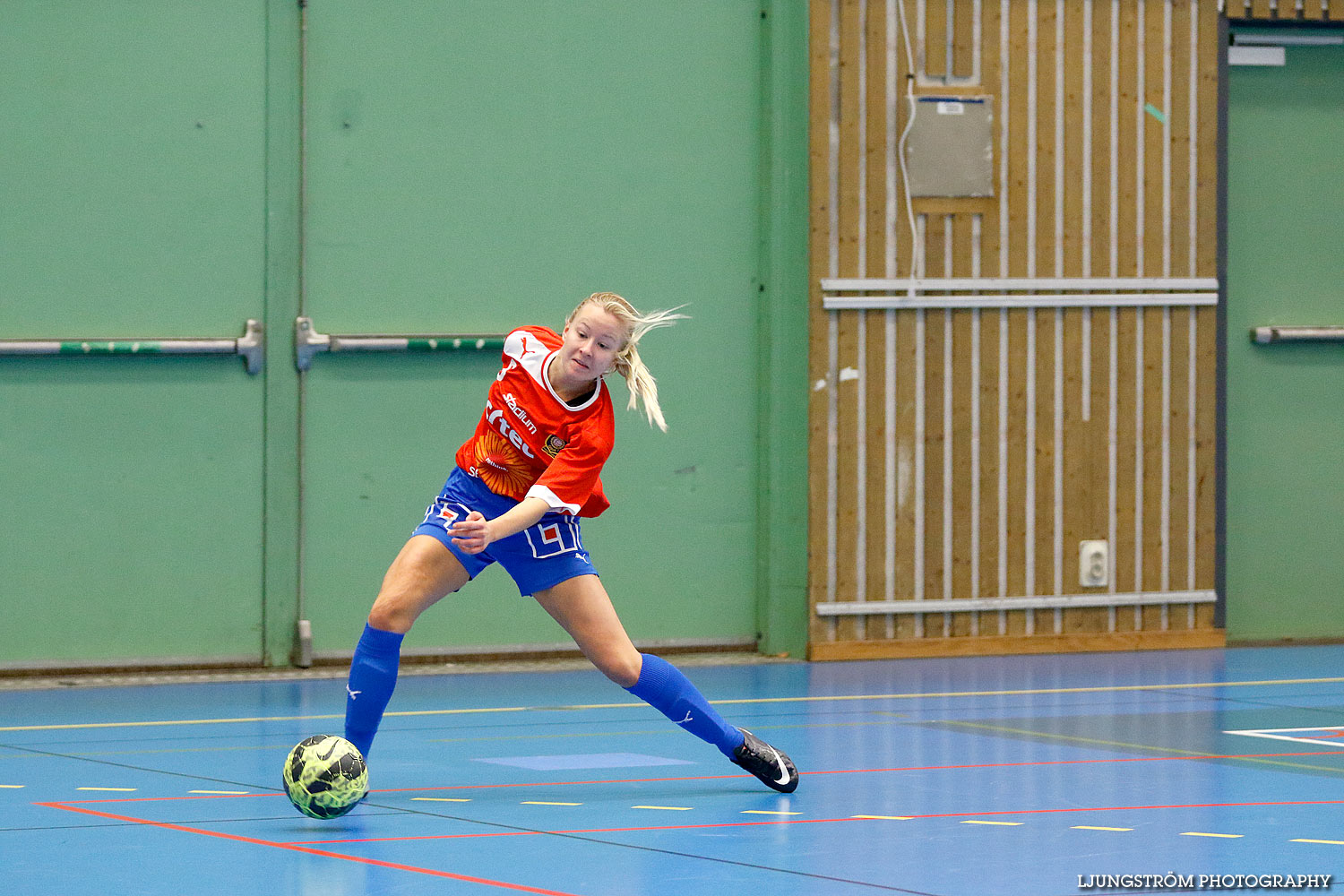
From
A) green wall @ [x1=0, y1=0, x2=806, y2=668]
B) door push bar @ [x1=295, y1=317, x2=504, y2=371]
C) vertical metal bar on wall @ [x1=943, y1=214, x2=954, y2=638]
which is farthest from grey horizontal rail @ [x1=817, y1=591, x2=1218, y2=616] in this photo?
door push bar @ [x1=295, y1=317, x2=504, y2=371]

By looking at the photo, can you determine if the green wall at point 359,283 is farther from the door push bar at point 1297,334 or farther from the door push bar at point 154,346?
the door push bar at point 1297,334

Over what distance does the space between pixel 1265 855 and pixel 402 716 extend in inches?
185

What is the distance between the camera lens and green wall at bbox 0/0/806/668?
1059cm

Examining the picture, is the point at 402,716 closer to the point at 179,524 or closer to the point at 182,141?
the point at 179,524

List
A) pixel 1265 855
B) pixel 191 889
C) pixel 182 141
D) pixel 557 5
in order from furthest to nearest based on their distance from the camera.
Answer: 1. pixel 557 5
2. pixel 182 141
3. pixel 1265 855
4. pixel 191 889

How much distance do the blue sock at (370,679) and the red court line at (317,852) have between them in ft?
2.15

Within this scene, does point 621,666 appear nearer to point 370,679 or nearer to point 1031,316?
point 370,679

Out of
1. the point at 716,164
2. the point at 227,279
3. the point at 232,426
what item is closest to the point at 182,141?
the point at 227,279

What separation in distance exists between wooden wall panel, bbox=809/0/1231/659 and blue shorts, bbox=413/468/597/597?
17.8 feet

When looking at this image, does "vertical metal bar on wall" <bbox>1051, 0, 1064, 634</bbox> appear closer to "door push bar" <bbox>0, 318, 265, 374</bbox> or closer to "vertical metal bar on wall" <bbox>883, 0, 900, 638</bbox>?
"vertical metal bar on wall" <bbox>883, 0, 900, 638</bbox>

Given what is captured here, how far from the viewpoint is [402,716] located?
9023mm

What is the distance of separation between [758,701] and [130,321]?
4.01 meters

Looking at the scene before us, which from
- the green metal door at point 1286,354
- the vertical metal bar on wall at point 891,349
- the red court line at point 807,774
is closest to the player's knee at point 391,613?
the red court line at point 807,774

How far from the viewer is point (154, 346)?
1062 centimetres
